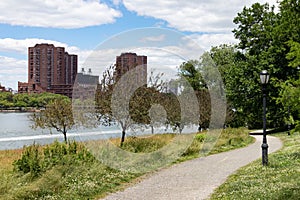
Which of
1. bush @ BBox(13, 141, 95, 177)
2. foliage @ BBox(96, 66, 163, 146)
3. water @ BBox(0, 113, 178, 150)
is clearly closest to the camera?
bush @ BBox(13, 141, 95, 177)

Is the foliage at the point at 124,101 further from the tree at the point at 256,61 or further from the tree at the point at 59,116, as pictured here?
the tree at the point at 256,61

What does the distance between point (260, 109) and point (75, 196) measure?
34347 millimetres

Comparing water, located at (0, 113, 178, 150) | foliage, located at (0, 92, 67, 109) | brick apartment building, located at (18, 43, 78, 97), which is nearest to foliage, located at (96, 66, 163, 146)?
water, located at (0, 113, 178, 150)

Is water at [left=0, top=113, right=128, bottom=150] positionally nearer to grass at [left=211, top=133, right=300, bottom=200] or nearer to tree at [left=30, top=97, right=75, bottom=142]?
tree at [left=30, top=97, right=75, bottom=142]

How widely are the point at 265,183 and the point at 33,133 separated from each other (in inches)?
1239

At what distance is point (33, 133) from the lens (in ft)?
128

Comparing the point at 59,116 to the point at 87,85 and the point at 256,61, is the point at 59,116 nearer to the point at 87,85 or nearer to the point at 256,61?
the point at 87,85

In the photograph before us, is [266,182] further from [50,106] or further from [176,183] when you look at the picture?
[50,106]

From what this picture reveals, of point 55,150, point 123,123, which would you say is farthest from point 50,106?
point 55,150

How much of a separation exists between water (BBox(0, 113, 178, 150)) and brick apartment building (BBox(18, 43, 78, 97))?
3.59 m

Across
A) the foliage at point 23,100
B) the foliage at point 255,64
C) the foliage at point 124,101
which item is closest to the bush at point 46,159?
the foliage at point 124,101

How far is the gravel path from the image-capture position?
10.4 meters

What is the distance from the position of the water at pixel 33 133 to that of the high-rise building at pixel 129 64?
249cm

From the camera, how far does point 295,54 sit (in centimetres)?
1009
